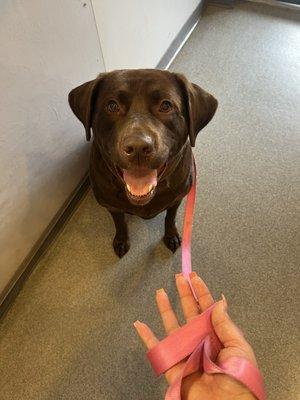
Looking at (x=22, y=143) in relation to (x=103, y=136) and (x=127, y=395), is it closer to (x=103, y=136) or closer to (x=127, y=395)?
(x=103, y=136)

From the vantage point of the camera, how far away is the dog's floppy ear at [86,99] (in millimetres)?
1142

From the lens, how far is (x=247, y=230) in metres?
1.70

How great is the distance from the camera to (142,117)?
1048mm

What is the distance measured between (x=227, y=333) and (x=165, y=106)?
624mm

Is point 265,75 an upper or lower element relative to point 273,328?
upper

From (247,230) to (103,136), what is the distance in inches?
34.1

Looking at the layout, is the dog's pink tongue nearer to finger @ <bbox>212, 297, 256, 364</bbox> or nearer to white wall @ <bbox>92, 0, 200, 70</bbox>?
finger @ <bbox>212, 297, 256, 364</bbox>

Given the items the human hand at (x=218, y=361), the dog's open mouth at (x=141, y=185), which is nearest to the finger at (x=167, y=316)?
the human hand at (x=218, y=361)

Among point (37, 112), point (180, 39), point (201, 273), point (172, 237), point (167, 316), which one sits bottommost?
point (201, 273)

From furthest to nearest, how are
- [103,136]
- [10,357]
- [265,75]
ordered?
[265,75] → [10,357] → [103,136]

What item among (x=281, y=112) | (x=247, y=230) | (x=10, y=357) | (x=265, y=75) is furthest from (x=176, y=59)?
(x=10, y=357)

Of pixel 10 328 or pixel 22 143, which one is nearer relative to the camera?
pixel 22 143

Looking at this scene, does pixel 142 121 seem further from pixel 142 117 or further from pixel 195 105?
pixel 195 105

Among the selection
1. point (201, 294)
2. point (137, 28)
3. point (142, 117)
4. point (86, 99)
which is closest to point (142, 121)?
point (142, 117)
